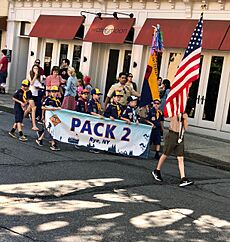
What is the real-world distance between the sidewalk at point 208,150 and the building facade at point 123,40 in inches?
28.4

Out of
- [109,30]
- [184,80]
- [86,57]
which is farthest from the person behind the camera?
[86,57]

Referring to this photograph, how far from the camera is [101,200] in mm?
6598

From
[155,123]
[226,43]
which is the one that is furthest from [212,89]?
[155,123]

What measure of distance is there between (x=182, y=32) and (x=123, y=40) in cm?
248

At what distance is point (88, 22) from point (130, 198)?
1289 cm

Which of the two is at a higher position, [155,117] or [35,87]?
[35,87]

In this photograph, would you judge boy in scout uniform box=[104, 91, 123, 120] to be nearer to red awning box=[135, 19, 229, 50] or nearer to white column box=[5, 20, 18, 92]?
red awning box=[135, 19, 229, 50]

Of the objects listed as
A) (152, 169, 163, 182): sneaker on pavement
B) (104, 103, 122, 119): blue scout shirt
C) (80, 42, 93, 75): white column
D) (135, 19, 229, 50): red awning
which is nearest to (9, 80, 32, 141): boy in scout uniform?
(104, 103, 122, 119): blue scout shirt

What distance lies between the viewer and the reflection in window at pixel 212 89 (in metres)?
14.8

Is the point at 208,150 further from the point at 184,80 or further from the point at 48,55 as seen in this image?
the point at 48,55

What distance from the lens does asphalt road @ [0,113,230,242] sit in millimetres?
5289

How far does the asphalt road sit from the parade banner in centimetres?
61

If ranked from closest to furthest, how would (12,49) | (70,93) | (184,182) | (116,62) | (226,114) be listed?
(184,182) → (70,93) → (226,114) → (116,62) → (12,49)

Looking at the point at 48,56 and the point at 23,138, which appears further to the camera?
the point at 48,56
